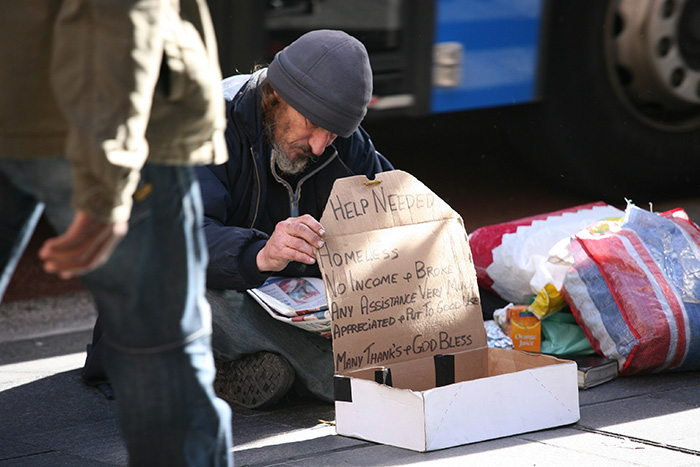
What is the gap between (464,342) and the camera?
2.33 meters

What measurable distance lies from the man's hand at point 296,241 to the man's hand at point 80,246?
1.02 meters

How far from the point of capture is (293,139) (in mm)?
2441

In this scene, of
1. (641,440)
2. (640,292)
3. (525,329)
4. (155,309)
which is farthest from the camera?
(525,329)

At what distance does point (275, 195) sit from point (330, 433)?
678 millimetres

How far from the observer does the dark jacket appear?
2.31 meters

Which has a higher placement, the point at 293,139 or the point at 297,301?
the point at 293,139

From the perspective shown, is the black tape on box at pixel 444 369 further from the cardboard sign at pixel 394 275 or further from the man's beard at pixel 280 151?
the man's beard at pixel 280 151

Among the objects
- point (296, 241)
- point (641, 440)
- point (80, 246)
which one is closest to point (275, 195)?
point (296, 241)

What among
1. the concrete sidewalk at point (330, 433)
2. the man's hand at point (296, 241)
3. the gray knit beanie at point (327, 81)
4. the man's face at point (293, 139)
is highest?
the gray knit beanie at point (327, 81)

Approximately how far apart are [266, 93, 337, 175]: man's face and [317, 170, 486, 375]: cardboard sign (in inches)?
8.0

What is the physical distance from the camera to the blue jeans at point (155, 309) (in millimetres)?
1243

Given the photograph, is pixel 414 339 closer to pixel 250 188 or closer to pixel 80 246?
pixel 250 188

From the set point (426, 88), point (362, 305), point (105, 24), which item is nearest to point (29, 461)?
point (362, 305)

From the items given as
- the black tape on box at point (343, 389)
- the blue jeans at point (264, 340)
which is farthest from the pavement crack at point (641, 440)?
the blue jeans at point (264, 340)
